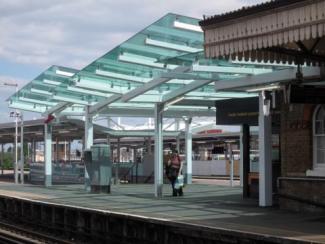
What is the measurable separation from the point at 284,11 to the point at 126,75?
49.7 feet

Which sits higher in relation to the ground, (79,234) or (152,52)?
(152,52)

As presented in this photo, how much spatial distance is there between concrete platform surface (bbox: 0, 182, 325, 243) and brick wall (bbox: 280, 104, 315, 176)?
127cm

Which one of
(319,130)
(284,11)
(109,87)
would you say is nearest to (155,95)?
(109,87)

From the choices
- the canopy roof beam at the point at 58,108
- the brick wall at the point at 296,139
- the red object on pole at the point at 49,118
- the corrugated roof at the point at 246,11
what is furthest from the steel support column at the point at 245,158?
the corrugated roof at the point at 246,11

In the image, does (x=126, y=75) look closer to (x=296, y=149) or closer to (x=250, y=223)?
(x=296, y=149)

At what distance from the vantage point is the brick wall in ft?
57.5

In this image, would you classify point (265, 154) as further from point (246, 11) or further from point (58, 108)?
point (58, 108)

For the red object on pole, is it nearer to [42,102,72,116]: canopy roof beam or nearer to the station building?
[42,102,72,116]: canopy roof beam

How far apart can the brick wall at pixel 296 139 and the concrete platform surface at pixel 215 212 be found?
50.2 inches

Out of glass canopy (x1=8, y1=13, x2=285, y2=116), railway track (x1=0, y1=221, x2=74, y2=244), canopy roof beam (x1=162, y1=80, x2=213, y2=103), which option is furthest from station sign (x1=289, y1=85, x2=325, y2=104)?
canopy roof beam (x1=162, y1=80, x2=213, y2=103)

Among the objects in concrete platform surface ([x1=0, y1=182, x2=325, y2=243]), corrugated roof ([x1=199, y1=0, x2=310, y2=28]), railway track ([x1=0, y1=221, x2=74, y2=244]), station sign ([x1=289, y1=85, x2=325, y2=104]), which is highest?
corrugated roof ([x1=199, y1=0, x2=310, y2=28])

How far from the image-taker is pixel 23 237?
19141 mm

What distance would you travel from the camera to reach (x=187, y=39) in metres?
19.8

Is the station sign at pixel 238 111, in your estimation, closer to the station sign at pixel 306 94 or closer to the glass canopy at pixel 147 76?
the glass canopy at pixel 147 76
